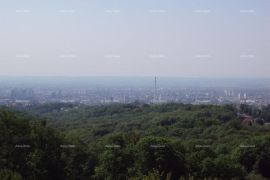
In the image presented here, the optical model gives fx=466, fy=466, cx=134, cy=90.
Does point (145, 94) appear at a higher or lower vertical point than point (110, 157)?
higher

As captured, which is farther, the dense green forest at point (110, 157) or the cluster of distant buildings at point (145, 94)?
the cluster of distant buildings at point (145, 94)

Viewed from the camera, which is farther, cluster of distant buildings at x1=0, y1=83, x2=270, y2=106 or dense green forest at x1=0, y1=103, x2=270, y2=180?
cluster of distant buildings at x1=0, y1=83, x2=270, y2=106

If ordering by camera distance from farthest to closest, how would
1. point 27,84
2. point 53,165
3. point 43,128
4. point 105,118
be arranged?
point 105,118
point 27,84
point 43,128
point 53,165

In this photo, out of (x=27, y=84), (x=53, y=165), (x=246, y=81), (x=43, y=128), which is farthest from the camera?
(x=27, y=84)

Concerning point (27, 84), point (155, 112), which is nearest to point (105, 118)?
point (155, 112)

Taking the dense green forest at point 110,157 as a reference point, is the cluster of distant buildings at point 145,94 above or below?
above

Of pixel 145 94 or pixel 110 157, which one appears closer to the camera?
pixel 110 157

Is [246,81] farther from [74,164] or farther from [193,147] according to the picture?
[74,164]

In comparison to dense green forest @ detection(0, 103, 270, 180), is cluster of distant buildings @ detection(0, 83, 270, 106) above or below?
above

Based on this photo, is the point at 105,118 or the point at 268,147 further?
the point at 105,118

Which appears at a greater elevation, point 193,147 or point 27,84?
point 27,84
